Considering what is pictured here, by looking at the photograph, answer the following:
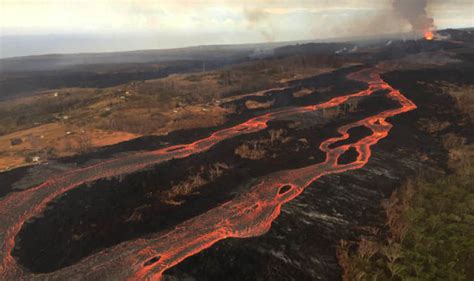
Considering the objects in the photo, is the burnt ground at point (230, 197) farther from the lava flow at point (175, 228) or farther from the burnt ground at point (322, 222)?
the lava flow at point (175, 228)

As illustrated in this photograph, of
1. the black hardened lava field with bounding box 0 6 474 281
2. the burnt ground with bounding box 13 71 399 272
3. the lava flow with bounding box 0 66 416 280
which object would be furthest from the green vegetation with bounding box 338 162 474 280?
the burnt ground with bounding box 13 71 399 272

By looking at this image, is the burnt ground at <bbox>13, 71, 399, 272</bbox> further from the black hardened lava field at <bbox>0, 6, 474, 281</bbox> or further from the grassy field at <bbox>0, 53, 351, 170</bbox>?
the grassy field at <bbox>0, 53, 351, 170</bbox>

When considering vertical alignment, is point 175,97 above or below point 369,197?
above

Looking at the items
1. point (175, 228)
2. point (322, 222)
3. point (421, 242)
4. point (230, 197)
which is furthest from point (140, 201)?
point (421, 242)

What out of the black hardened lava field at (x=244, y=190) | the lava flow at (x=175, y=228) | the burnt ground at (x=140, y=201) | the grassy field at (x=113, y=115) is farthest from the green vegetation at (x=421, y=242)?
the grassy field at (x=113, y=115)

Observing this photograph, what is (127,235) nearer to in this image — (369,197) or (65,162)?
(65,162)

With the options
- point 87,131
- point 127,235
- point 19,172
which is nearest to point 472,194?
point 127,235

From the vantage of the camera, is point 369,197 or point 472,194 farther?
point 369,197
